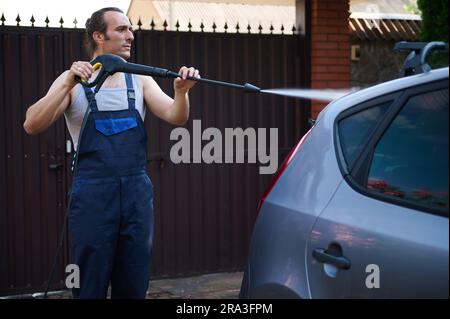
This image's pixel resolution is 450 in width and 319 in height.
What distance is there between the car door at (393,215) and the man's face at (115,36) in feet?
4.84

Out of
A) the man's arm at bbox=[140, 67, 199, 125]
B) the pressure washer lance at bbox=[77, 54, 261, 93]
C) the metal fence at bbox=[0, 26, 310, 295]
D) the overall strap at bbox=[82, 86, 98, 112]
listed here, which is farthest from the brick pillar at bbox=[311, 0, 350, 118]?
the overall strap at bbox=[82, 86, 98, 112]

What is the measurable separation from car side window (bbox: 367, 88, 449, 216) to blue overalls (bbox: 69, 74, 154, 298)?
1357 millimetres

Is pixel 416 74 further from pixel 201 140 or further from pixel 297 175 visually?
pixel 201 140

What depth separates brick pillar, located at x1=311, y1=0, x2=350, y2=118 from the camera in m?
6.91

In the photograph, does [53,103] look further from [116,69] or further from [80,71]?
[116,69]

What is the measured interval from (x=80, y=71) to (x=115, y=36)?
1.52 ft

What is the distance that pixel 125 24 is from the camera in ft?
12.7

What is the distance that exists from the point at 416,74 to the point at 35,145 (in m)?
4.06

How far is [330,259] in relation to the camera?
8.96 feet

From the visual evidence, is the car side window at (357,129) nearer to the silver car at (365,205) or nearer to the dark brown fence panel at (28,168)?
the silver car at (365,205)

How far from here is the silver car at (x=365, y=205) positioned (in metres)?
2.43

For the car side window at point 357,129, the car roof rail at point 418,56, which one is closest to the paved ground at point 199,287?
the car side window at point 357,129

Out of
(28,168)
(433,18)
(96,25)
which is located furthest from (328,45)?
(96,25)
